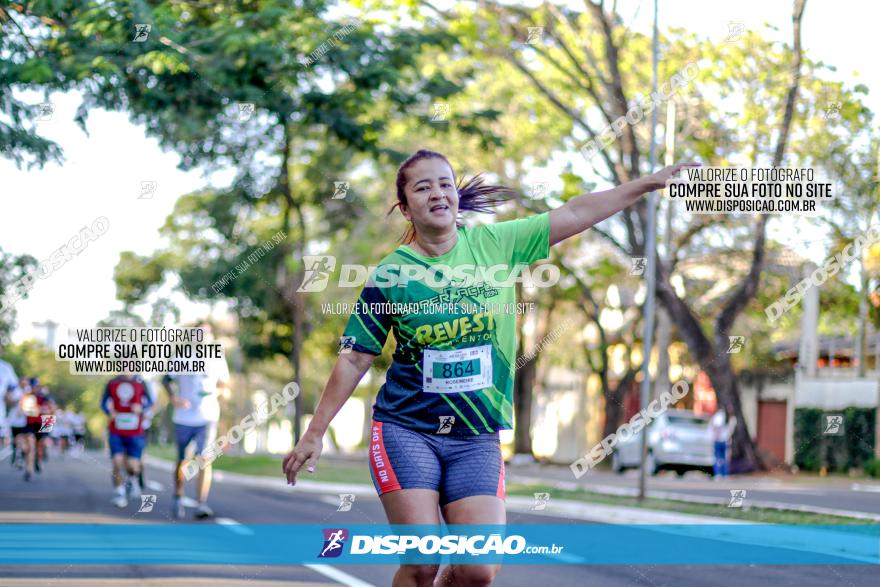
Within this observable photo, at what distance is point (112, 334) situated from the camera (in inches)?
513

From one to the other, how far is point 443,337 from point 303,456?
2.19 feet

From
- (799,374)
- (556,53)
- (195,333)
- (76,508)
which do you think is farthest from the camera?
(799,374)

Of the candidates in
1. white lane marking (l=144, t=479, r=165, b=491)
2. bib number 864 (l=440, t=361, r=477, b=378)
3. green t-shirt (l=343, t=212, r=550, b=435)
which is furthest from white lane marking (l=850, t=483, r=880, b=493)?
bib number 864 (l=440, t=361, r=477, b=378)

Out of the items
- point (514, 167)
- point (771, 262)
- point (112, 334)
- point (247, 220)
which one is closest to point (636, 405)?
point (514, 167)

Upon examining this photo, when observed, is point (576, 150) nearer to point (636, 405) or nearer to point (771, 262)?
point (771, 262)

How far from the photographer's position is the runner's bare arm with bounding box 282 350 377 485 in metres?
4.98

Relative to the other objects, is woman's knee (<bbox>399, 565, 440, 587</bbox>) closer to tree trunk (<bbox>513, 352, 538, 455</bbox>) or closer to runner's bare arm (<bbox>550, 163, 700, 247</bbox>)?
runner's bare arm (<bbox>550, 163, 700, 247</bbox>)

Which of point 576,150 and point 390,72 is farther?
point 576,150

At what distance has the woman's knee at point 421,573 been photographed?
4.99 metres

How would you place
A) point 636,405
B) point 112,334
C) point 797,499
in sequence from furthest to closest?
point 636,405 → point 797,499 → point 112,334

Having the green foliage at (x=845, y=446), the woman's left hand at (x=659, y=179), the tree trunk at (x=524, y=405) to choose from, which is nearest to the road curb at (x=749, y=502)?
the woman's left hand at (x=659, y=179)

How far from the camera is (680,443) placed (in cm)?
3072

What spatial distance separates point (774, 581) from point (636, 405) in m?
43.5

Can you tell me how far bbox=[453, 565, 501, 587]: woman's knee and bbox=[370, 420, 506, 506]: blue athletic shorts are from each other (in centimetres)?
25
